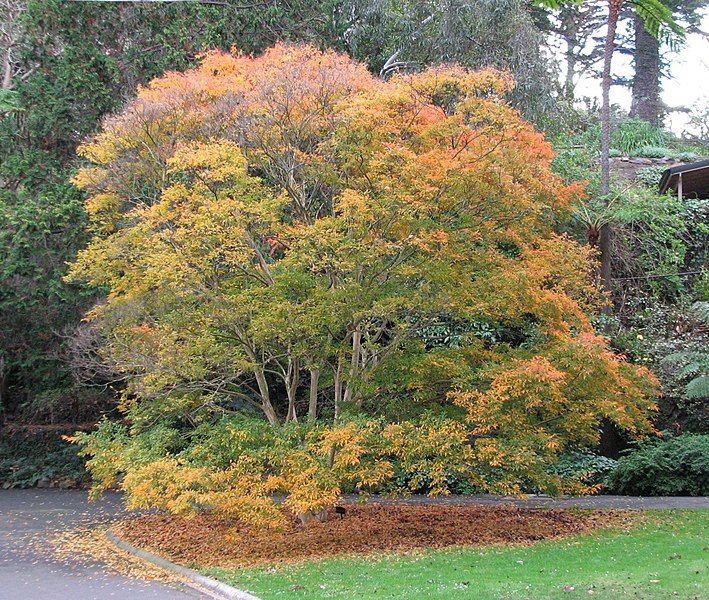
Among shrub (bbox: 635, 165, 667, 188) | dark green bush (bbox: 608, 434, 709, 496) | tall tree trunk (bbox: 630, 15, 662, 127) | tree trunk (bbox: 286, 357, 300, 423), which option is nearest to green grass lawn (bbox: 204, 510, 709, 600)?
tree trunk (bbox: 286, 357, 300, 423)

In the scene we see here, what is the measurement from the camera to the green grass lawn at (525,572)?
7582 mm

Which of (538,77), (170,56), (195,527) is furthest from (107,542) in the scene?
(538,77)

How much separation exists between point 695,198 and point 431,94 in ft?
50.3

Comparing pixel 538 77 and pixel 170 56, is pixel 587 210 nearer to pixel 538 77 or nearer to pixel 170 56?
pixel 538 77

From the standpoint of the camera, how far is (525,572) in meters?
8.63

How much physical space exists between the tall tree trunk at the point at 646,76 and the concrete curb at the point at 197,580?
95.1ft

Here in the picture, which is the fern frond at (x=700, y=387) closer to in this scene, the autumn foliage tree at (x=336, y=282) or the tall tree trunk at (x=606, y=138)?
the autumn foliage tree at (x=336, y=282)

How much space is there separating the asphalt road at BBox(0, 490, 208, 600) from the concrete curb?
18 cm

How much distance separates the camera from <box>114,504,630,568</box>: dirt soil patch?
1080 centimetres

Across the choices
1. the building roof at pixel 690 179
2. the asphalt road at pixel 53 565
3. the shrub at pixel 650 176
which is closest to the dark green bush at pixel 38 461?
the asphalt road at pixel 53 565

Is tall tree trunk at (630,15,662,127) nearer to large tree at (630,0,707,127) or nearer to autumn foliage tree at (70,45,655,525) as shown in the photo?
large tree at (630,0,707,127)

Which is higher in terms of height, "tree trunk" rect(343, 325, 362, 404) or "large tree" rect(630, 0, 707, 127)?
"large tree" rect(630, 0, 707, 127)

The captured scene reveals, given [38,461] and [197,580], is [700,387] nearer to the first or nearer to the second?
[197,580]

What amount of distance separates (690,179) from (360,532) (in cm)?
1601
